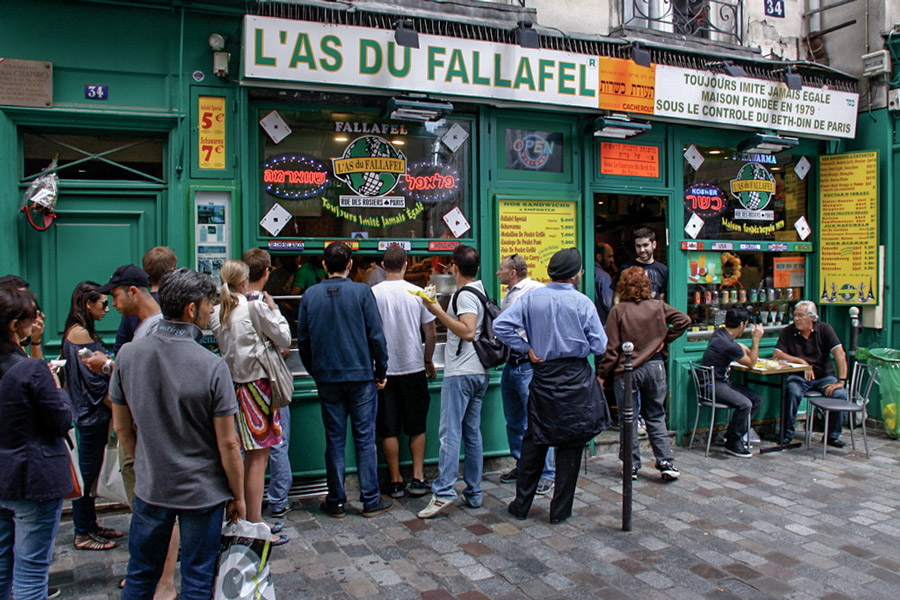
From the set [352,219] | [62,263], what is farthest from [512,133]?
[62,263]

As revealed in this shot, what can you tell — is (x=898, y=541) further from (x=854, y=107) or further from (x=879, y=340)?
(x=854, y=107)

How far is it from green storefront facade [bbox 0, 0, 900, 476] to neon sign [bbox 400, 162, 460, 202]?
0.06 feet

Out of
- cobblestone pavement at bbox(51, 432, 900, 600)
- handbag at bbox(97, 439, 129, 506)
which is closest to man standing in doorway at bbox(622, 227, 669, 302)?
cobblestone pavement at bbox(51, 432, 900, 600)

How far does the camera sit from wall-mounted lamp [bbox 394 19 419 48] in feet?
19.1

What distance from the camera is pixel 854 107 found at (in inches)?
321

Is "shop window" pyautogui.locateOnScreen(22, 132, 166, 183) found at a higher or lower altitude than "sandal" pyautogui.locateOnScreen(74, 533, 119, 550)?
higher

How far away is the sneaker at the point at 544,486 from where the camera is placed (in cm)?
577

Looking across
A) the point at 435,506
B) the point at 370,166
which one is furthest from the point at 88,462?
the point at 370,166

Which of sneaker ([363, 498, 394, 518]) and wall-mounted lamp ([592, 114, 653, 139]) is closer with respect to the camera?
sneaker ([363, 498, 394, 518])

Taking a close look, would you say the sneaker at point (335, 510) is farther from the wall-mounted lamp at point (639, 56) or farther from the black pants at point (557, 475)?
the wall-mounted lamp at point (639, 56)

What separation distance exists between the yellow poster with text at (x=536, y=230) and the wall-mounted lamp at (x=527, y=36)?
1.42 m

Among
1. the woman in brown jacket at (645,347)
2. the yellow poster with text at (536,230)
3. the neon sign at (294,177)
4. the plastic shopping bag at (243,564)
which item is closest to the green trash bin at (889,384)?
the woman in brown jacket at (645,347)

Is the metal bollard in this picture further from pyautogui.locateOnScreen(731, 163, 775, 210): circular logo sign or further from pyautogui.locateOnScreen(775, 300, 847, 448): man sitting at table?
pyautogui.locateOnScreen(731, 163, 775, 210): circular logo sign

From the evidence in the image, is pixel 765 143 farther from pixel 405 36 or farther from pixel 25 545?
pixel 25 545
